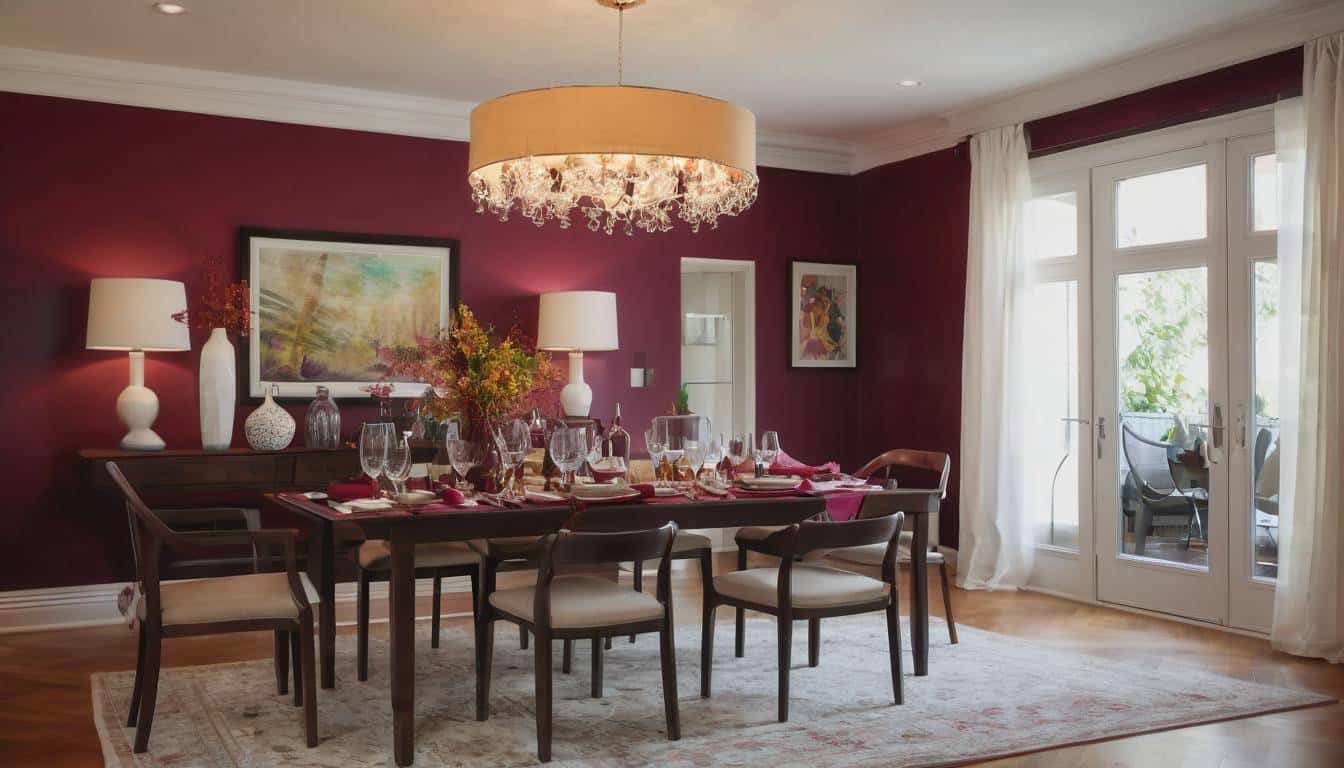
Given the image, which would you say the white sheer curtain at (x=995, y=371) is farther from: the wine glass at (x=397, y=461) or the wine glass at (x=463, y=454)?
the wine glass at (x=397, y=461)

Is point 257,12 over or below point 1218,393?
over

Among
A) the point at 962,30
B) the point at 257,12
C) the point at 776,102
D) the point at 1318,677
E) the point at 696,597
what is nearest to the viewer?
the point at 1318,677

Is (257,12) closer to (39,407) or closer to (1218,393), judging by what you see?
(39,407)

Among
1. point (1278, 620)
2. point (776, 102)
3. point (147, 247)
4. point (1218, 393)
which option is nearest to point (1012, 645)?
point (1278, 620)

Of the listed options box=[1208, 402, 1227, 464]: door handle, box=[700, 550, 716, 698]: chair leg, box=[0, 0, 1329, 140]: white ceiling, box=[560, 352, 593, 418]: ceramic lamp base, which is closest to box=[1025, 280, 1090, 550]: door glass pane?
box=[1208, 402, 1227, 464]: door handle

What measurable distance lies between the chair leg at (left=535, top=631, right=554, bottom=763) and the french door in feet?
12.0

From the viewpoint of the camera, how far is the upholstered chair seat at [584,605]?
11.5 ft

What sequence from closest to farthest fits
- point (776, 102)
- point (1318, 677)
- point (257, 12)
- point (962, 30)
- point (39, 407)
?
point (1318, 677), point (257, 12), point (962, 30), point (39, 407), point (776, 102)

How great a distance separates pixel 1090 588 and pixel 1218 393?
1336mm

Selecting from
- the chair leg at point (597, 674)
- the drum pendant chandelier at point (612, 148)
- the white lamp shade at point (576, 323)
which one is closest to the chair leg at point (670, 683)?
the chair leg at point (597, 674)

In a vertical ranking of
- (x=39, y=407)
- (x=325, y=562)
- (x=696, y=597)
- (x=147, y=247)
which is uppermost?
(x=147, y=247)

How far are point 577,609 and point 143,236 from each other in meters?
3.69

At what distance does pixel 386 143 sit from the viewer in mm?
6449

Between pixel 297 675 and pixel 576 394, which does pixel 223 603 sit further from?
pixel 576 394
